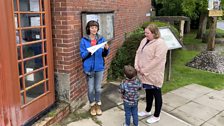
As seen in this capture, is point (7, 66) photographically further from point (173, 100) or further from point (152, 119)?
point (173, 100)

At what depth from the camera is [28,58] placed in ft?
10.9

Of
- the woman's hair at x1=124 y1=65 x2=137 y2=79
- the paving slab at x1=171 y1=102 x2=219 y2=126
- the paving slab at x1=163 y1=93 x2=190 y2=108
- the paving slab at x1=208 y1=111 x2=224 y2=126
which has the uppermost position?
the woman's hair at x1=124 y1=65 x2=137 y2=79

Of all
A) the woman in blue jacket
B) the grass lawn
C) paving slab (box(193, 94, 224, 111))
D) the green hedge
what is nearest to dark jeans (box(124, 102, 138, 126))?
the woman in blue jacket

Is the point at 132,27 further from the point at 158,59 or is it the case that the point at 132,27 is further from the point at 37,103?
the point at 37,103

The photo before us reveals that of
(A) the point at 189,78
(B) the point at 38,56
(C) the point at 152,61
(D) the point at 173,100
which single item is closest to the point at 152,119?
(C) the point at 152,61

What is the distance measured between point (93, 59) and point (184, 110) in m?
2.00

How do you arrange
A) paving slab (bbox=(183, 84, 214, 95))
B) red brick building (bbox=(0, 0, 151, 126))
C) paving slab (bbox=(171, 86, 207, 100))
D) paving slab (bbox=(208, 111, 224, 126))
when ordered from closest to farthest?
1. red brick building (bbox=(0, 0, 151, 126))
2. paving slab (bbox=(208, 111, 224, 126))
3. paving slab (bbox=(171, 86, 207, 100))
4. paving slab (bbox=(183, 84, 214, 95))

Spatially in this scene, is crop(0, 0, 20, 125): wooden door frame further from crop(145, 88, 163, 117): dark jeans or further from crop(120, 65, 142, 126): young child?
crop(145, 88, 163, 117): dark jeans

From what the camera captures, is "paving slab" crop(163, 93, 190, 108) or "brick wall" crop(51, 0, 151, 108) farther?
"paving slab" crop(163, 93, 190, 108)

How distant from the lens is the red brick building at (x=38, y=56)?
9.58 feet

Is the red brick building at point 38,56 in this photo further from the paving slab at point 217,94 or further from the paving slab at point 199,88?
the paving slab at point 217,94

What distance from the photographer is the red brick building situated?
292 cm

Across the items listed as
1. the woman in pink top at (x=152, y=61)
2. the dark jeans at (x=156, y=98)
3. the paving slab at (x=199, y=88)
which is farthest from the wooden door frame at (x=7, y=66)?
the paving slab at (x=199, y=88)

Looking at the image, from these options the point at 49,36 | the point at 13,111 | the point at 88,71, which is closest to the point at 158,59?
the point at 88,71
